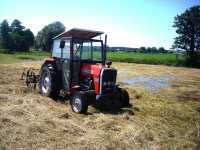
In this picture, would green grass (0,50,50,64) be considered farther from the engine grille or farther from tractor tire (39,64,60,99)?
the engine grille

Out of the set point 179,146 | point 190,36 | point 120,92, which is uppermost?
point 190,36

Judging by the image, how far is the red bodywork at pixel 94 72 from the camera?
340 inches

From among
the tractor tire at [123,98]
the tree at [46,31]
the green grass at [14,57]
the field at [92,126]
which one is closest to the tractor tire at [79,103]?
the field at [92,126]

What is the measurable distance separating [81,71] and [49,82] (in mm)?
1536

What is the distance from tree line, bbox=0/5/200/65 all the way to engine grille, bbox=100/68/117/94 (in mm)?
35323

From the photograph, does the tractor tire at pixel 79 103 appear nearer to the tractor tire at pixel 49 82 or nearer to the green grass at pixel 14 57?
the tractor tire at pixel 49 82

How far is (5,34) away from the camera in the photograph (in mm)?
65625

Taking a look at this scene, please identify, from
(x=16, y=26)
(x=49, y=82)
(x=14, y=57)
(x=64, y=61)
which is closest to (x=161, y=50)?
(x=16, y=26)

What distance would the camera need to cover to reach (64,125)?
7012 mm

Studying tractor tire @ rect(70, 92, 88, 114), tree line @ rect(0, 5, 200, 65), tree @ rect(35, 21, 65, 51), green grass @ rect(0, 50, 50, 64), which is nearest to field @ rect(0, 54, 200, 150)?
tractor tire @ rect(70, 92, 88, 114)

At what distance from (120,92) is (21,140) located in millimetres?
4149

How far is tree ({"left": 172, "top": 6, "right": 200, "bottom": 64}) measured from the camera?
44.9m

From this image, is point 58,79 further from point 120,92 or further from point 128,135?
point 128,135

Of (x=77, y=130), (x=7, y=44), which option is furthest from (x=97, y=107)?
(x=7, y=44)
